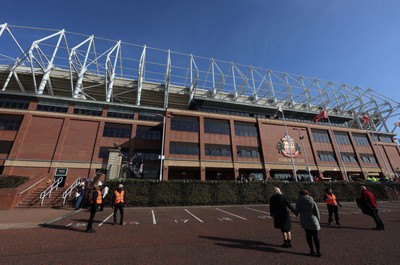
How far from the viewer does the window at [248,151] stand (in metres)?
34.1

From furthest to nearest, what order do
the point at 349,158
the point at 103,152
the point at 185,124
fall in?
the point at 349,158
the point at 185,124
the point at 103,152

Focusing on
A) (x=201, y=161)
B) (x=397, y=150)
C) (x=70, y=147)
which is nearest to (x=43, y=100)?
(x=70, y=147)

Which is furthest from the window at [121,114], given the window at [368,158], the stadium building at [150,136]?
the window at [368,158]

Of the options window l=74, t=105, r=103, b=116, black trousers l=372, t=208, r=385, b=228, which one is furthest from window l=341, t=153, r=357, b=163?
window l=74, t=105, r=103, b=116

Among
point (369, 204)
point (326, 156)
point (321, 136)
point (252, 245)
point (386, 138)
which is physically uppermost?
point (386, 138)

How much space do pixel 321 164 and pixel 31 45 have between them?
61309 millimetres

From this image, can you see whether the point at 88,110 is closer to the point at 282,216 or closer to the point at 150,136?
the point at 150,136

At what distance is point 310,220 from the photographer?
5.47 m

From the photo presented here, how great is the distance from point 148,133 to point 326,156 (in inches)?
1465

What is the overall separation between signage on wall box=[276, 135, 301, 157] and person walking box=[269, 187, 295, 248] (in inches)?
1274

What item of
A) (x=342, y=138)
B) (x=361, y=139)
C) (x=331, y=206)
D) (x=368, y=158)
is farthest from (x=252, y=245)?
(x=361, y=139)

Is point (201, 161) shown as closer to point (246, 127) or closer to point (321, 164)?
point (246, 127)

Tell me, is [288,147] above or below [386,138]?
below

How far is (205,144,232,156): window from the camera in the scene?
107 feet
